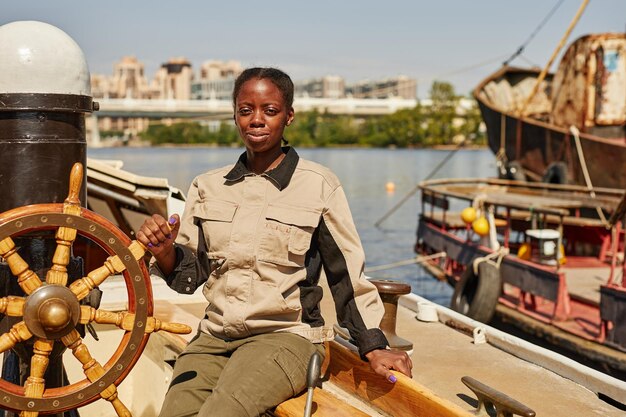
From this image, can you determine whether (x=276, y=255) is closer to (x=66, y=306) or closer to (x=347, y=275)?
(x=347, y=275)

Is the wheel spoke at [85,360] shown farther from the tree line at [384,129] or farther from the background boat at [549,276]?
the tree line at [384,129]

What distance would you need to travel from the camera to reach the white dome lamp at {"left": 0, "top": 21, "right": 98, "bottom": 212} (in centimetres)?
324

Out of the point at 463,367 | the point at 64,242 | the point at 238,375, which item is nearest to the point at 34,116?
the point at 64,242

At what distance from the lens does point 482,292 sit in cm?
1076

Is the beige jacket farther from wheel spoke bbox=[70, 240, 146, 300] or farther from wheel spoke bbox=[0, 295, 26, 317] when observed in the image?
wheel spoke bbox=[0, 295, 26, 317]

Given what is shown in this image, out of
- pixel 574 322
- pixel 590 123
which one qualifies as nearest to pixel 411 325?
pixel 574 322

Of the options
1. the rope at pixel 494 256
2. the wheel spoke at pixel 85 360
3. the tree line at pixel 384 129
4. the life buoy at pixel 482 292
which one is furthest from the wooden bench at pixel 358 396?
the tree line at pixel 384 129

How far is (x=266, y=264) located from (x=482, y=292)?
802 centimetres

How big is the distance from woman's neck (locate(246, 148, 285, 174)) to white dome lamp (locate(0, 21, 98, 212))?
2.34ft

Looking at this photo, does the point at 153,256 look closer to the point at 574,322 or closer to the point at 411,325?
the point at 411,325

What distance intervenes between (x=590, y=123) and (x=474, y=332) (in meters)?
15.7

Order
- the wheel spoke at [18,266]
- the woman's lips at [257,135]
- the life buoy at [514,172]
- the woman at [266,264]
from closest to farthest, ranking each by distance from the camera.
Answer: the wheel spoke at [18,266], the woman at [266,264], the woman's lips at [257,135], the life buoy at [514,172]

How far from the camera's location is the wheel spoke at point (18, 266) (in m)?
2.75

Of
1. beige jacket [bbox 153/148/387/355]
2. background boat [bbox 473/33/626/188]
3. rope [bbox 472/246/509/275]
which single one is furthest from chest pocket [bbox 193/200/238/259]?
background boat [bbox 473/33/626/188]
